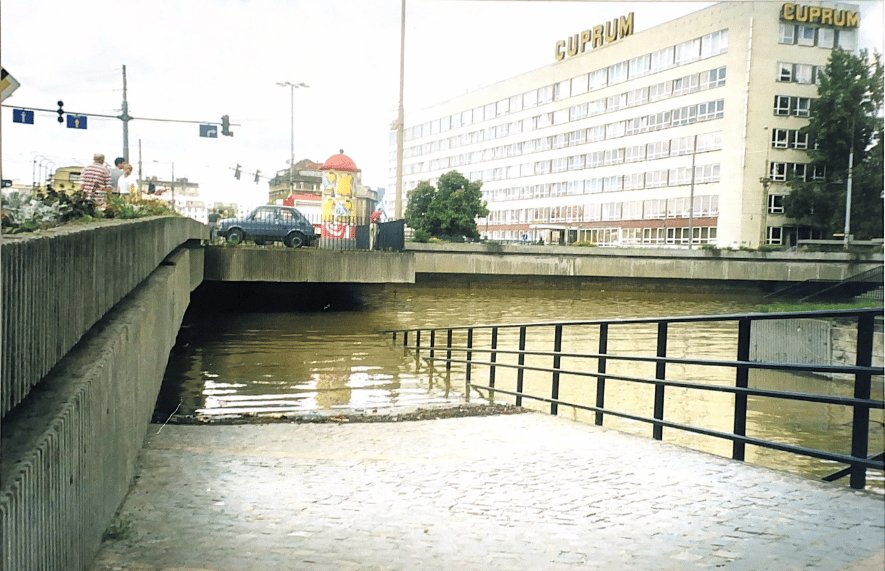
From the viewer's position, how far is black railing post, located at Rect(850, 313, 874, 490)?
1736 mm

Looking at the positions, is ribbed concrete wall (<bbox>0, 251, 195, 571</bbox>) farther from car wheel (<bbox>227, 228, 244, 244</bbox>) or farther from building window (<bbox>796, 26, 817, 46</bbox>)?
car wheel (<bbox>227, 228, 244, 244</bbox>)

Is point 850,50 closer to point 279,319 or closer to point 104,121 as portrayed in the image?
point 104,121

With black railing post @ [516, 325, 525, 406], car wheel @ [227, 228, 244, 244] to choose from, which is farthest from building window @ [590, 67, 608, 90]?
car wheel @ [227, 228, 244, 244]

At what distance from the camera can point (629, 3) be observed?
87.7 inches

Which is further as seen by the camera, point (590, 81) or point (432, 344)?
point (432, 344)

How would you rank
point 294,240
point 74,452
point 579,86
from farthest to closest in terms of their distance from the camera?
point 294,240 < point 579,86 < point 74,452

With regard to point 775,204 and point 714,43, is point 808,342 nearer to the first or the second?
point 775,204

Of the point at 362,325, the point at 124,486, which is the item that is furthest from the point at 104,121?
the point at 362,325

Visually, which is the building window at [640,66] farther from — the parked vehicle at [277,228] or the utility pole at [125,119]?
the parked vehicle at [277,228]

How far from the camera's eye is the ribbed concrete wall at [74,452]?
130 cm

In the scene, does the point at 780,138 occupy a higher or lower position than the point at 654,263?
higher

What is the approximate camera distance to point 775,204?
2.39 meters

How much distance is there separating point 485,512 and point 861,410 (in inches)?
48.2

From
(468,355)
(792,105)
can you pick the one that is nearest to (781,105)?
(792,105)
